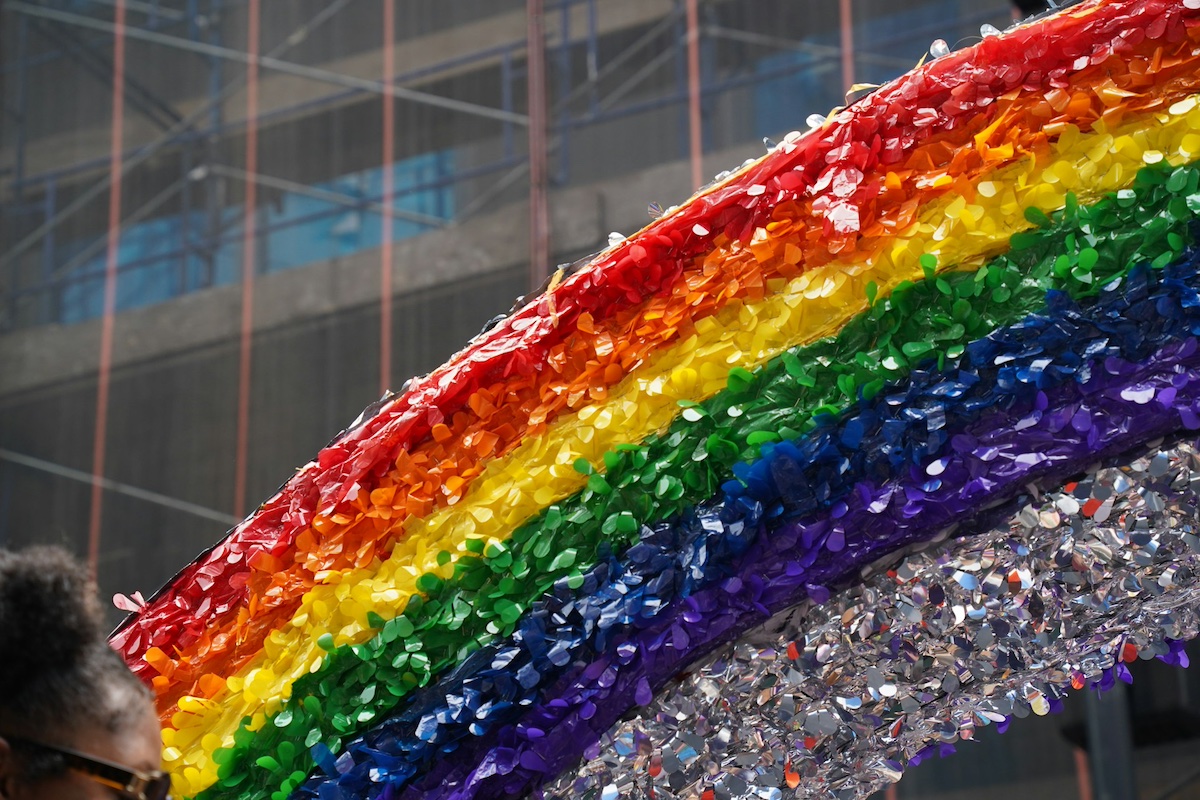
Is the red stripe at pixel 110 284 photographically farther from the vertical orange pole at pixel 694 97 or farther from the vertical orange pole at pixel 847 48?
the vertical orange pole at pixel 847 48

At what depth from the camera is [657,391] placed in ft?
3.53

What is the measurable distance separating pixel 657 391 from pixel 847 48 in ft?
11.7

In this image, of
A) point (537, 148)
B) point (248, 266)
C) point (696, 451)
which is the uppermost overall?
point (537, 148)

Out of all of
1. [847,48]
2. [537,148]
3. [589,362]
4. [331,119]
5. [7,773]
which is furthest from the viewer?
[331,119]

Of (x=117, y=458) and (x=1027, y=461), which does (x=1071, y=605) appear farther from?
(x=117, y=458)

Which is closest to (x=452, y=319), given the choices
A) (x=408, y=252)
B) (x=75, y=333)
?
(x=408, y=252)

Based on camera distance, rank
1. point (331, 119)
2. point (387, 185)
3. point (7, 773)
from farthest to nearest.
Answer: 1. point (331, 119)
2. point (387, 185)
3. point (7, 773)

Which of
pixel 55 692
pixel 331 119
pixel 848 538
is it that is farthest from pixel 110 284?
pixel 55 692

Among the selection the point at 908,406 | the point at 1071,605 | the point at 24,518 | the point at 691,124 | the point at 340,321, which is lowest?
the point at 1071,605

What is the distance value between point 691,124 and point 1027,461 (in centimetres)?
365

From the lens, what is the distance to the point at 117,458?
488 centimetres

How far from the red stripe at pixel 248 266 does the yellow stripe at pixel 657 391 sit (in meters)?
3.62

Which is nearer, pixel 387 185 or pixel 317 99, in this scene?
pixel 387 185

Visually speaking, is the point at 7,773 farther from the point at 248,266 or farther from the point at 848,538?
the point at 248,266
